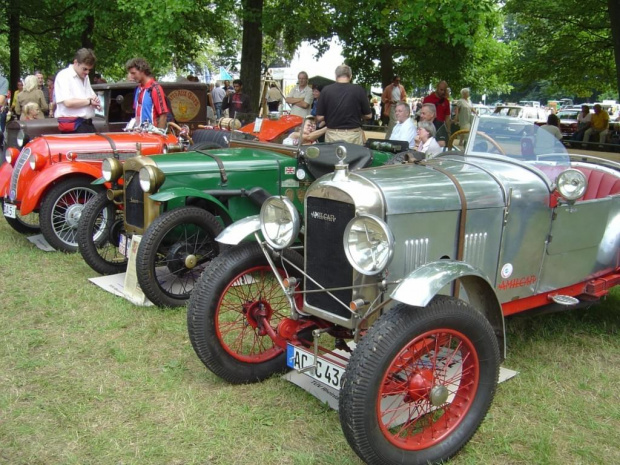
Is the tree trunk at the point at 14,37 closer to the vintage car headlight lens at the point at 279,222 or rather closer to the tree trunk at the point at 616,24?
the tree trunk at the point at 616,24

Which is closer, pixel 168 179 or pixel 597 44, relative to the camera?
pixel 168 179

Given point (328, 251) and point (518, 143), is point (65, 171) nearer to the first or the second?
point (328, 251)

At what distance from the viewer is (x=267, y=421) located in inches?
119

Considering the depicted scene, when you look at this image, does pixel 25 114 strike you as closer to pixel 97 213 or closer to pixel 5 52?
pixel 97 213

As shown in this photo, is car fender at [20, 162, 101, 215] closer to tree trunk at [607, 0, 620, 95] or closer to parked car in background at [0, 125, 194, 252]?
parked car in background at [0, 125, 194, 252]

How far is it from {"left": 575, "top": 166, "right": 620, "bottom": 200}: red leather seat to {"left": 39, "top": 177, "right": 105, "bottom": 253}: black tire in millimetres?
4458

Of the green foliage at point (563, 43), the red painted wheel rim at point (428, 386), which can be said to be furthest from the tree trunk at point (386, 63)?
the red painted wheel rim at point (428, 386)

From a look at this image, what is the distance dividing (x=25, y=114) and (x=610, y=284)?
27.8ft

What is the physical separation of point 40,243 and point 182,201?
2.25 metres

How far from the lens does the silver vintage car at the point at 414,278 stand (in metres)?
2.51

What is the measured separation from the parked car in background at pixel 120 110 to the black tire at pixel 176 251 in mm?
3625

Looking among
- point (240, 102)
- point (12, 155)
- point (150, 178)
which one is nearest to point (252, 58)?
point (240, 102)

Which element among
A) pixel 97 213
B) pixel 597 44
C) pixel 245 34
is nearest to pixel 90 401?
pixel 97 213

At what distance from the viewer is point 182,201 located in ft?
16.0
